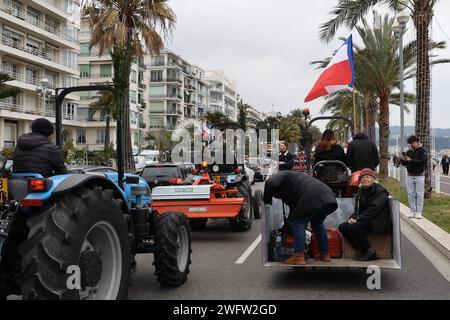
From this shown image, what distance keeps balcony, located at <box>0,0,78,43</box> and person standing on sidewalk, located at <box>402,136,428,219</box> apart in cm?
4067

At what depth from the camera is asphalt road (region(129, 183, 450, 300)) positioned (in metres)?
5.62

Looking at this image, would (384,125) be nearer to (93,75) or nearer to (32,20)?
(32,20)

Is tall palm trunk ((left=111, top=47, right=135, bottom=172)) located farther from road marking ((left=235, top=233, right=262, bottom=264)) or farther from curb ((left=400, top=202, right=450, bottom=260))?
curb ((left=400, top=202, right=450, bottom=260))

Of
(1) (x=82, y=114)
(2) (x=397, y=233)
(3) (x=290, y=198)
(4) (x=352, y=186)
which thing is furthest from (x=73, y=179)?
(1) (x=82, y=114)

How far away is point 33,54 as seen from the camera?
157 feet

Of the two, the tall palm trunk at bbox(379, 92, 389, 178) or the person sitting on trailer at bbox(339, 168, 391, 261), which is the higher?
the tall palm trunk at bbox(379, 92, 389, 178)

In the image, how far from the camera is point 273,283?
6.15 meters

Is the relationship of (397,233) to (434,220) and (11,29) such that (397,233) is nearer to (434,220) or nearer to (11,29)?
(434,220)

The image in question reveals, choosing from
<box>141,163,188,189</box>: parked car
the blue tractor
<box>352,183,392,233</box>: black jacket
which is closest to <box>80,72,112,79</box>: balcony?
<box>141,163,188,189</box>: parked car

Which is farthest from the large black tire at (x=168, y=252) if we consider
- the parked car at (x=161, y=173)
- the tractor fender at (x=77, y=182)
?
the parked car at (x=161, y=173)

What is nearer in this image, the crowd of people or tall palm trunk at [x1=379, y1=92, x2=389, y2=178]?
the crowd of people

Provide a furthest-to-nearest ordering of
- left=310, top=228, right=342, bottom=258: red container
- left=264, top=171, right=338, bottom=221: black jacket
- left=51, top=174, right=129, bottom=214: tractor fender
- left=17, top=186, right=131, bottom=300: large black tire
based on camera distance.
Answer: left=310, top=228, right=342, bottom=258: red container, left=264, top=171, right=338, bottom=221: black jacket, left=51, top=174, right=129, bottom=214: tractor fender, left=17, top=186, right=131, bottom=300: large black tire

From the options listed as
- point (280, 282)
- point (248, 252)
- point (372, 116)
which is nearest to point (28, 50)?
point (372, 116)

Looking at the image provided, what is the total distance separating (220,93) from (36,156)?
12071 centimetres
